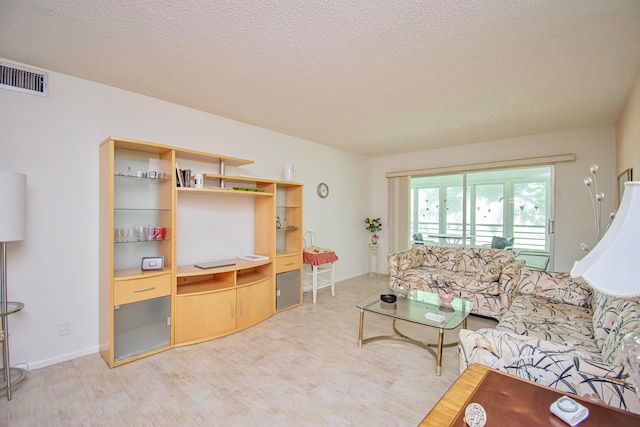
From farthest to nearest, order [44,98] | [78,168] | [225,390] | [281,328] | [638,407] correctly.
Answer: [281,328]
[78,168]
[44,98]
[225,390]
[638,407]

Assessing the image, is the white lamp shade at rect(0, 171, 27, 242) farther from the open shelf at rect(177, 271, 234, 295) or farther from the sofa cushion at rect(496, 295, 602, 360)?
the sofa cushion at rect(496, 295, 602, 360)

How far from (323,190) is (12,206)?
3.79 m

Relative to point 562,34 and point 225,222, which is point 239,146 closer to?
point 225,222

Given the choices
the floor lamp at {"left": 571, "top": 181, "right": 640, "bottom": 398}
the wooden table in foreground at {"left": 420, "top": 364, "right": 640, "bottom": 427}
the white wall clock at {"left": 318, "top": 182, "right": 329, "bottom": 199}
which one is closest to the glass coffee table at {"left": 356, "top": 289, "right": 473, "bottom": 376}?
the wooden table in foreground at {"left": 420, "top": 364, "right": 640, "bottom": 427}

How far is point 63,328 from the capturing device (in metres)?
2.54

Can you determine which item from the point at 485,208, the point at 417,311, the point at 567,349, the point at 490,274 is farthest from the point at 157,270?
the point at 485,208

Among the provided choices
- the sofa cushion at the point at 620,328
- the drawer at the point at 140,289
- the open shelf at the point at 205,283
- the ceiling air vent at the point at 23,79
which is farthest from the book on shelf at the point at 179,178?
the sofa cushion at the point at 620,328

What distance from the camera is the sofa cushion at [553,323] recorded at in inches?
81.3

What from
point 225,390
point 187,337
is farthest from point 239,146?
point 225,390

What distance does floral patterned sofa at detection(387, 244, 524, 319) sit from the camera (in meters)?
3.50

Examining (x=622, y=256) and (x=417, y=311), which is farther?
(x=417, y=311)

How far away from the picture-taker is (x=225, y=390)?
2.16 meters

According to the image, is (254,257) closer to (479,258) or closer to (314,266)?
(314,266)

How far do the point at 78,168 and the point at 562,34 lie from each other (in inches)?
155
